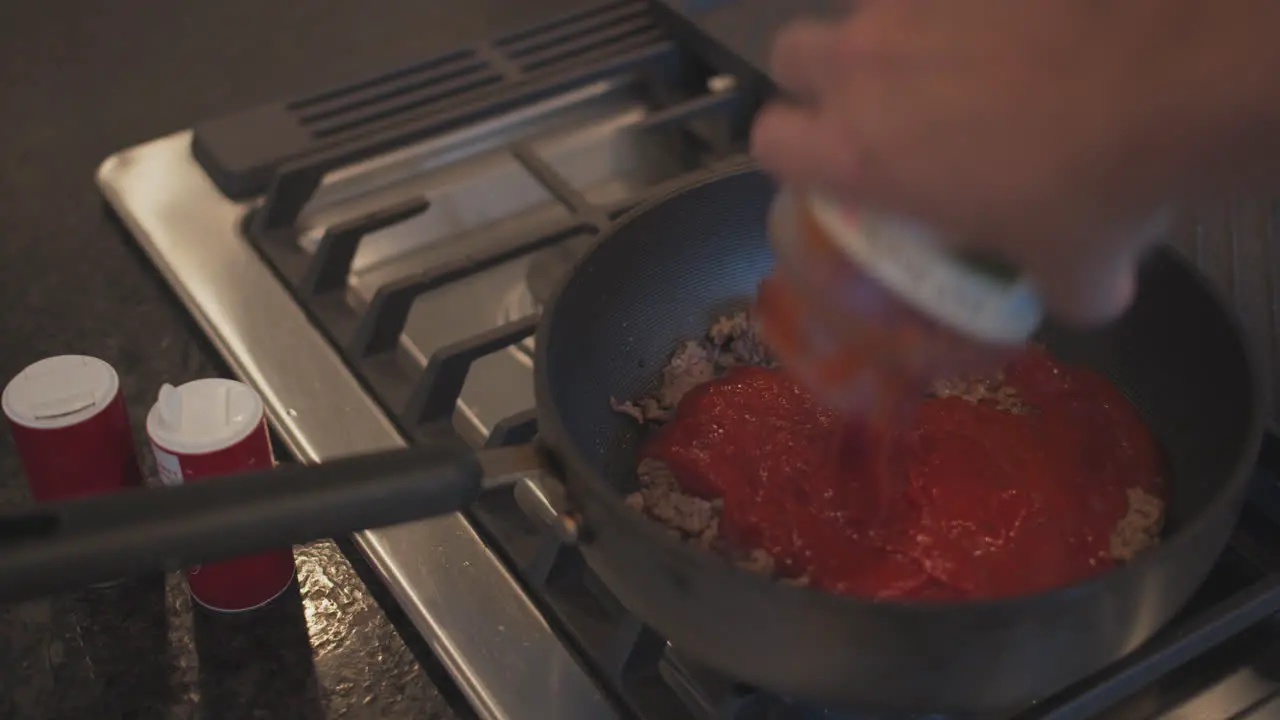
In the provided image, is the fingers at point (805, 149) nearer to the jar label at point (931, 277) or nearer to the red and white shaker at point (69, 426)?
the jar label at point (931, 277)

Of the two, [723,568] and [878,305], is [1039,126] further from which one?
[723,568]

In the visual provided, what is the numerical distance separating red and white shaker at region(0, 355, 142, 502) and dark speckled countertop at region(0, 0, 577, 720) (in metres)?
0.07

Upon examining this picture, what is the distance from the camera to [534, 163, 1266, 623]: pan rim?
1.79ft

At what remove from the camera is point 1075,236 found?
48 centimetres

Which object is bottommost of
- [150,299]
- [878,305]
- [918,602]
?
[150,299]

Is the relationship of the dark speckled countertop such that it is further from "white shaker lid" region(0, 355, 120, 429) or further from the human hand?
the human hand

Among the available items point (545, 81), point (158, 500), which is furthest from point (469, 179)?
point (158, 500)

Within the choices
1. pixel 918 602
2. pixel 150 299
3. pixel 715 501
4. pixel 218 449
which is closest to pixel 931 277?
pixel 918 602

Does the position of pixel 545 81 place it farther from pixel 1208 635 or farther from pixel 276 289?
pixel 1208 635

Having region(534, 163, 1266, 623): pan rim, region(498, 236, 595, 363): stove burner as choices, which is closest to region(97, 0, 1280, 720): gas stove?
region(498, 236, 595, 363): stove burner

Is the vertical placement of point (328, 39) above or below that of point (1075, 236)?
below

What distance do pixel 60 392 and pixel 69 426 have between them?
2 centimetres

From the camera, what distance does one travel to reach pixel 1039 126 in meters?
0.47

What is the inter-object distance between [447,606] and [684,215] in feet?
0.90
